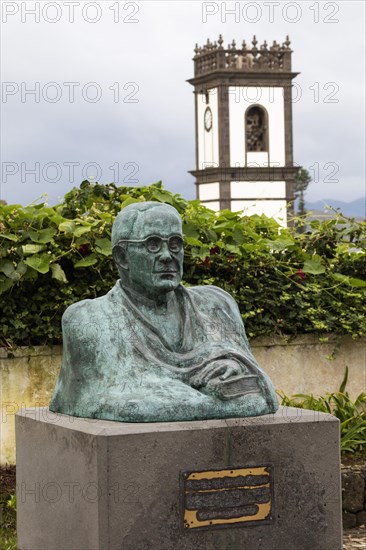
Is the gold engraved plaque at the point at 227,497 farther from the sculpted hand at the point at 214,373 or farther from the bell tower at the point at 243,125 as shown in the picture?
the bell tower at the point at 243,125

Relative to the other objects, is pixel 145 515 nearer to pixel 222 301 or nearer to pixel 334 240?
pixel 222 301

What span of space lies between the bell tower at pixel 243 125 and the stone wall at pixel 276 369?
3697 cm

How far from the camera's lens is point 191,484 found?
5188 mm

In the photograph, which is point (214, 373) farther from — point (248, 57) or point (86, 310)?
point (248, 57)

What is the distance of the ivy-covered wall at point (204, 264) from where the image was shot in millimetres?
8195

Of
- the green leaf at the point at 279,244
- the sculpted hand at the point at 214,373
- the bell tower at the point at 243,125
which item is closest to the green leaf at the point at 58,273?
the green leaf at the point at 279,244

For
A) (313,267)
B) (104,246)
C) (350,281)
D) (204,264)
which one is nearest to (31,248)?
(104,246)

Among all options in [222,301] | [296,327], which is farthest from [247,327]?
[222,301]

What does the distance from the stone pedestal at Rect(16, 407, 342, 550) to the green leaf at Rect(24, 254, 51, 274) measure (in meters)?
2.48

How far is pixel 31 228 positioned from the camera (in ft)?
27.2

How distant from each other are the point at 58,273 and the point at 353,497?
2.46 metres

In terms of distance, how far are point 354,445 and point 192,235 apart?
1.88 metres

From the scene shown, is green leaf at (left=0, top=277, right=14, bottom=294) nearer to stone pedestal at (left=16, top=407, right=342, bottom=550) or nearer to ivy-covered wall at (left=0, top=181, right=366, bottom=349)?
ivy-covered wall at (left=0, top=181, right=366, bottom=349)

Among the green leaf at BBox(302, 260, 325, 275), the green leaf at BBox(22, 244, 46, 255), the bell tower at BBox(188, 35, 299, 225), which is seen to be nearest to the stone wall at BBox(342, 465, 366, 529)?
the green leaf at BBox(302, 260, 325, 275)
